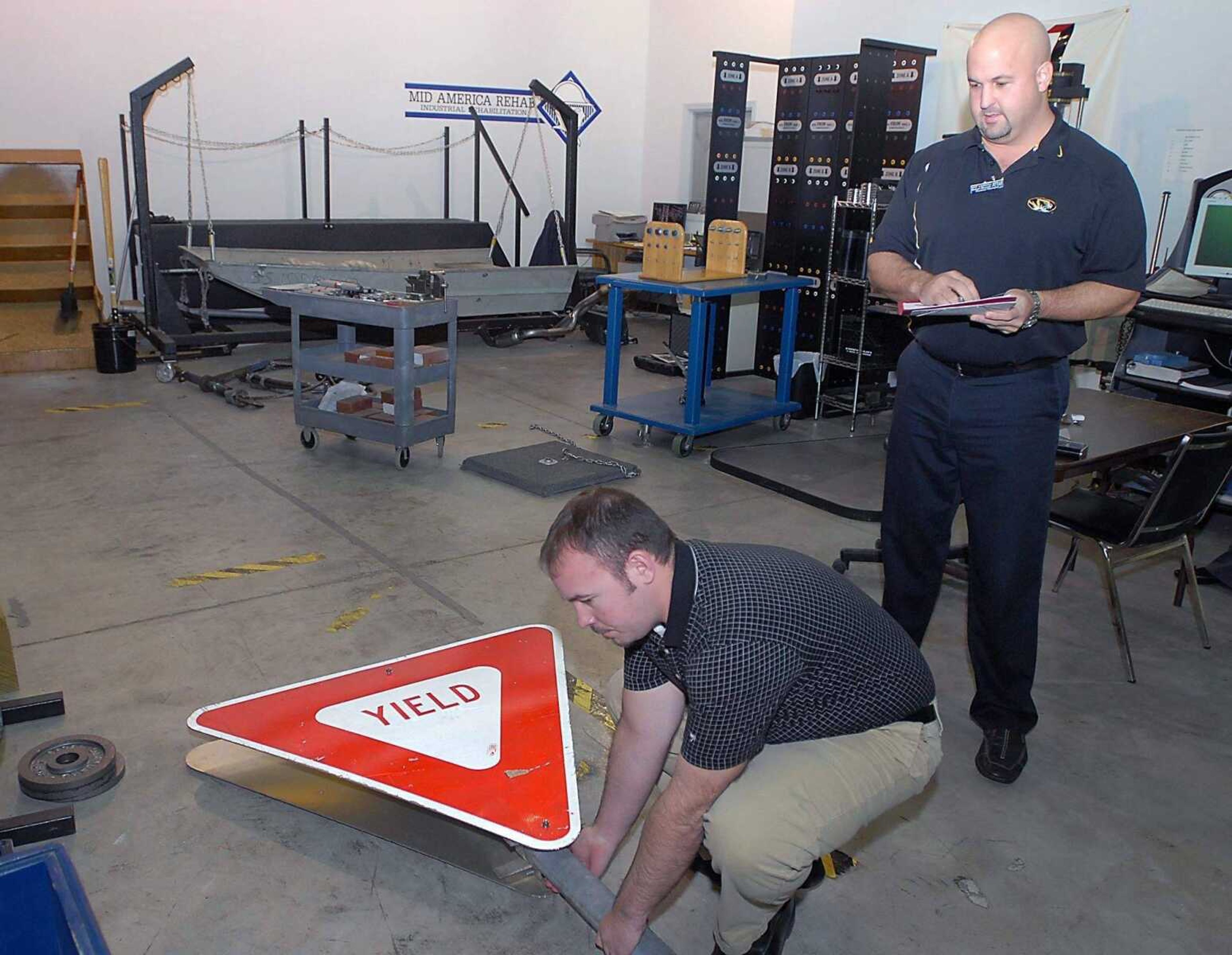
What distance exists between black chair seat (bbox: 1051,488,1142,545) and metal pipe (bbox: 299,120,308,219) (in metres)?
6.91

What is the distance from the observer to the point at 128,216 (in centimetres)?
836

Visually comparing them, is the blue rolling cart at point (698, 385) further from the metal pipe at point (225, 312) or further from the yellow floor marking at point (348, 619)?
the metal pipe at point (225, 312)

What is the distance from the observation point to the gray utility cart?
192 inches

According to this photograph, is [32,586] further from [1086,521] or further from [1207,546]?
[1207,546]

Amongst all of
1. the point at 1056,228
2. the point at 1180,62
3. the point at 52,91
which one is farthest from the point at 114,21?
the point at 1056,228

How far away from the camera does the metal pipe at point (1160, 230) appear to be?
5520mm

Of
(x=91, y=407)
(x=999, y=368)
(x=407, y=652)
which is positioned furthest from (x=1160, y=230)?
(x=91, y=407)

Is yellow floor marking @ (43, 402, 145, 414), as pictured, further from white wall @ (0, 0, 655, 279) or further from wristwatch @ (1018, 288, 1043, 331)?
wristwatch @ (1018, 288, 1043, 331)

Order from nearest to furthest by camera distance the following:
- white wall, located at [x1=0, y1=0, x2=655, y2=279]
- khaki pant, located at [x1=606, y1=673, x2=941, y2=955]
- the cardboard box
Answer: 1. khaki pant, located at [x1=606, y1=673, x2=941, y2=955]
2. white wall, located at [x1=0, y1=0, x2=655, y2=279]
3. the cardboard box

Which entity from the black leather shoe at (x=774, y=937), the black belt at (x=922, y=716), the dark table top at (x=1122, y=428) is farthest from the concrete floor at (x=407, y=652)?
the dark table top at (x=1122, y=428)

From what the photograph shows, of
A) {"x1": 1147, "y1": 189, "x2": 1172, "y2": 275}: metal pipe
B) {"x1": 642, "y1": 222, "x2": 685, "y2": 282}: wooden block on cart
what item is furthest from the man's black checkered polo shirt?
{"x1": 1147, "y1": 189, "x2": 1172, "y2": 275}: metal pipe

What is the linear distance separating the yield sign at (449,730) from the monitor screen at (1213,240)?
4.23 meters

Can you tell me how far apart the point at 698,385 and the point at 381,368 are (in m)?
1.70

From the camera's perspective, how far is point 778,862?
1.80m
